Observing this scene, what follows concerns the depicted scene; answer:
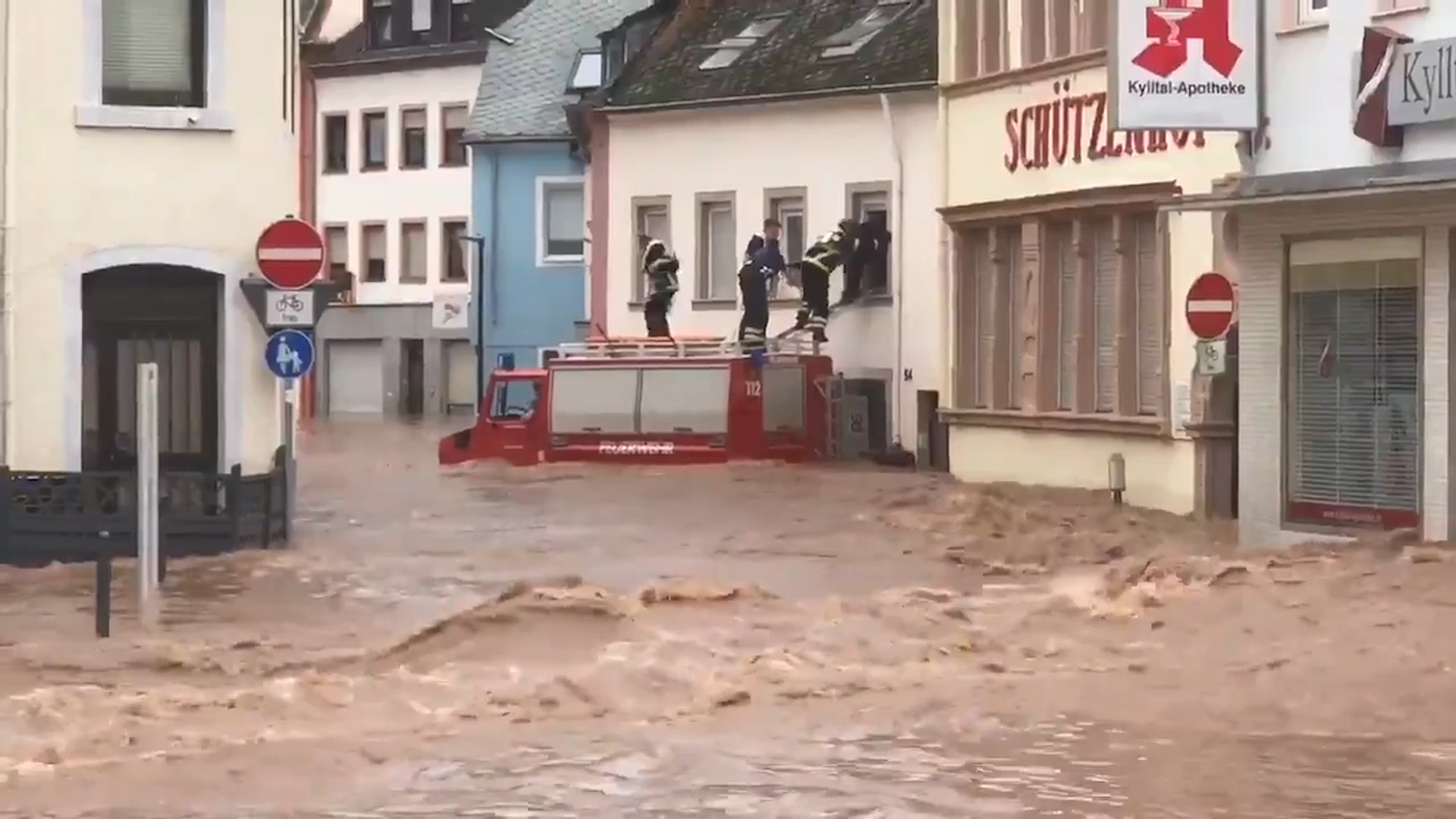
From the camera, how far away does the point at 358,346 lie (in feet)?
205

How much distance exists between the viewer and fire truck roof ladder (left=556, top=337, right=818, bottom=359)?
36.8 m

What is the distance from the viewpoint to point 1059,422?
29.4 meters

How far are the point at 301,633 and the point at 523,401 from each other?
20059 mm

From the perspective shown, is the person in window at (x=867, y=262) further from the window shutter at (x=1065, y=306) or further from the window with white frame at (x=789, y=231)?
the window shutter at (x=1065, y=306)

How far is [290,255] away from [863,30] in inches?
790

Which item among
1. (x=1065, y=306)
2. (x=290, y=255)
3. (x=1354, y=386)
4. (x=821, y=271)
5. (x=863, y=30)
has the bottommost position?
(x=1354, y=386)

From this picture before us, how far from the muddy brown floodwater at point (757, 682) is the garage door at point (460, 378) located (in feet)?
114

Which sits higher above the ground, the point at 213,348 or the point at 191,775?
the point at 213,348

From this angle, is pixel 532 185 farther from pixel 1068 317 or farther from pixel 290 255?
pixel 290 255

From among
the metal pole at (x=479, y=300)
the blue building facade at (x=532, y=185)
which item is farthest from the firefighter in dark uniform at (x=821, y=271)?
the metal pole at (x=479, y=300)

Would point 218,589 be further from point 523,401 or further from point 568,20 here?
point 568,20

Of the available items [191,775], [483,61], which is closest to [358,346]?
[483,61]

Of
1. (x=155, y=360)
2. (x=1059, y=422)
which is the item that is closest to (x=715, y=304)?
(x=1059, y=422)

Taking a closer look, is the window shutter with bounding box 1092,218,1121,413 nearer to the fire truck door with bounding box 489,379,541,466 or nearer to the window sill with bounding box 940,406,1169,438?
the window sill with bounding box 940,406,1169,438
